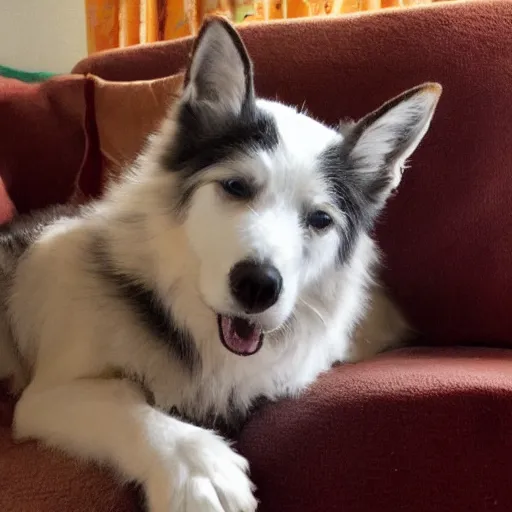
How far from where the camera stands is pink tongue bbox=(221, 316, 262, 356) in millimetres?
1257

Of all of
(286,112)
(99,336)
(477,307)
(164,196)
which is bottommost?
(477,307)

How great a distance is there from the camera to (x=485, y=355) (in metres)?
1.50

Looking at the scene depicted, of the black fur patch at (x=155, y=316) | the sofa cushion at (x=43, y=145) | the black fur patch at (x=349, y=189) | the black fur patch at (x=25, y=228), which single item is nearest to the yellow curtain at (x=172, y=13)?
the sofa cushion at (x=43, y=145)

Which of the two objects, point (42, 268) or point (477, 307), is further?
point (477, 307)

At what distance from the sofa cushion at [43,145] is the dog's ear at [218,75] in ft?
2.87

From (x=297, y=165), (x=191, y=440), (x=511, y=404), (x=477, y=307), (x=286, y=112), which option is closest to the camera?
(x=511, y=404)

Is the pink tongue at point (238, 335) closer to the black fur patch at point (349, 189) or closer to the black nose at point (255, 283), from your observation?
the black nose at point (255, 283)

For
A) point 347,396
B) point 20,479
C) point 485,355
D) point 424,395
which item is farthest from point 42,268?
point 485,355

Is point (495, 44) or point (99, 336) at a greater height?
point (495, 44)

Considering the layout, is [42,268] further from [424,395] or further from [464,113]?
[464,113]

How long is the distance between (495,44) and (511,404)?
104 centimetres

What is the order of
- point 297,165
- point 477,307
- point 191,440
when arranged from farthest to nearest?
1. point 477,307
2. point 297,165
3. point 191,440

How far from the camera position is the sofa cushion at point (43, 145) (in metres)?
2.11

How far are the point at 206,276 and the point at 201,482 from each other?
339 mm
